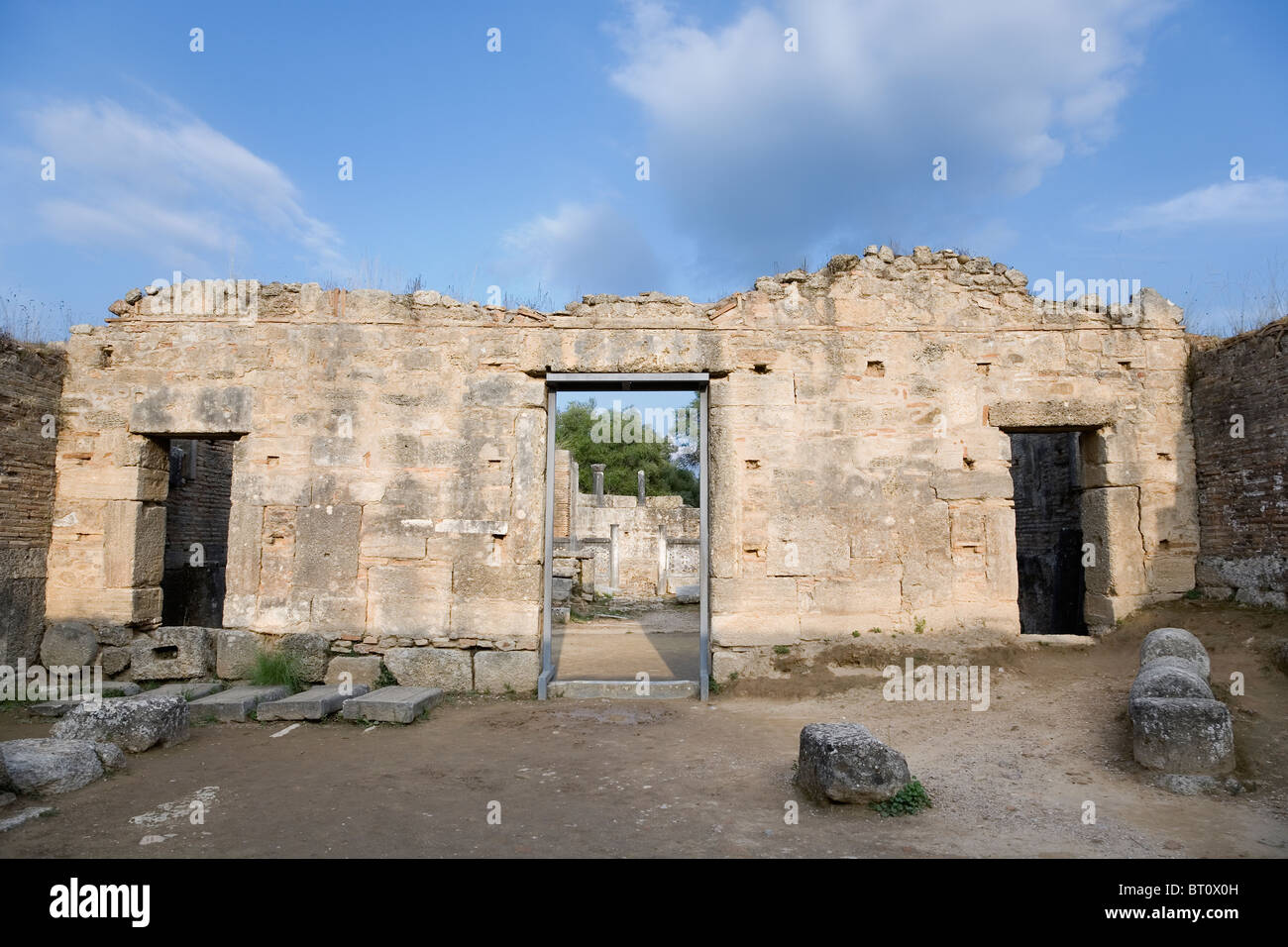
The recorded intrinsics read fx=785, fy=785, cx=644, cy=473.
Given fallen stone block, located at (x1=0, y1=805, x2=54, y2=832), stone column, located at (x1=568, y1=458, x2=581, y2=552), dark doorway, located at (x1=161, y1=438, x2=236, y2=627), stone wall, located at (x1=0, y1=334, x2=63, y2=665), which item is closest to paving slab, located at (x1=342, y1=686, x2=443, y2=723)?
fallen stone block, located at (x1=0, y1=805, x2=54, y2=832)

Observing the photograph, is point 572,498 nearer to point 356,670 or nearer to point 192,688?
point 356,670

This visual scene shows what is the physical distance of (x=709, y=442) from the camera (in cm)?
847

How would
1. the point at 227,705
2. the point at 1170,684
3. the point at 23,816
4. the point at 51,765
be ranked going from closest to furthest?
the point at 23,816, the point at 51,765, the point at 1170,684, the point at 227,705

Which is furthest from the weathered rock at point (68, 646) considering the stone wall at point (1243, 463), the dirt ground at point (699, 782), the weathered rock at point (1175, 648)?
the stone wall at point (1243, 463)

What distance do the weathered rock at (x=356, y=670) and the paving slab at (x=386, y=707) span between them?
63 cm

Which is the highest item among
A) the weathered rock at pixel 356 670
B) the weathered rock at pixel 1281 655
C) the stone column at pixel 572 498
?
the stone column at pixel 572 498

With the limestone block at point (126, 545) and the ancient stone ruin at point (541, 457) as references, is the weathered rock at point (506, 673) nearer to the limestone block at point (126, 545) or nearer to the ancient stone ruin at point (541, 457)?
the ancient stone ruin at point (541, 457)

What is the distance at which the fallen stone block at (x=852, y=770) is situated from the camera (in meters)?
4.66

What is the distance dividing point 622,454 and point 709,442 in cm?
3106

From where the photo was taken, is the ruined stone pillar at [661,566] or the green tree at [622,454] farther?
the green tree at [622,454]

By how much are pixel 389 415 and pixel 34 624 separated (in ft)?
13.9

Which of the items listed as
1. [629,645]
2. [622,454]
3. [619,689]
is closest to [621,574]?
[629,645]

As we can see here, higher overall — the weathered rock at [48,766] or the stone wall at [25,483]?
the stone wall at [25,483]

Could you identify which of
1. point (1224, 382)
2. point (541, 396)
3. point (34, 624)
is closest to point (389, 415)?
point (541, 396)
